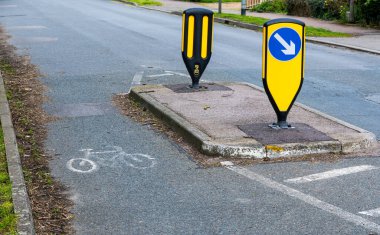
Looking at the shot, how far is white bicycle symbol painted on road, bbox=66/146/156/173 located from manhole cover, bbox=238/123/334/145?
48.0 inches

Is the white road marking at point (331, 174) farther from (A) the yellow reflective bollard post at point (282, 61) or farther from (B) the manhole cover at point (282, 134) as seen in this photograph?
(A) the yellow reflective bollard post at point (282, 61)

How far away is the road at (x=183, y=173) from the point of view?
5449mm

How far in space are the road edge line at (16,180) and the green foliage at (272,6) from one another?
26.2 m

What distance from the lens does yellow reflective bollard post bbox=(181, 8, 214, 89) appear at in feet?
34.1

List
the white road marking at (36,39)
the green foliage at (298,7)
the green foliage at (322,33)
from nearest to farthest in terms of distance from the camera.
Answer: the white road marking at (36,39), the green foliage at (322,33), the green foliage at (298,7)

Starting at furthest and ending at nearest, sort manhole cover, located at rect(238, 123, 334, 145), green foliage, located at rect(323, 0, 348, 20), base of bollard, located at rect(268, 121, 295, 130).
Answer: green foliage, located at rect(323, 0, 348, 20) < base of bollard, located at rect(268, 121, 295, 130) < manhole cover, located at rect(238, 123, 334, 145)

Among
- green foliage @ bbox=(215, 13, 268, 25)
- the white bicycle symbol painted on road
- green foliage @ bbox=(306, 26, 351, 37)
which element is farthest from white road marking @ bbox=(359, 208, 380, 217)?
green foliage @ bbox=(215, 13, 268, 25)

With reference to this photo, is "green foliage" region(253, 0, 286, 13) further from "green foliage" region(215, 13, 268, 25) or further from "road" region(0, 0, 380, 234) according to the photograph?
"road" region(0, 0, 380, 234)

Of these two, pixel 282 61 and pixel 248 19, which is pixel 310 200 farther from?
pixel 248 19

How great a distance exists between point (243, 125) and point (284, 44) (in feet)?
3.54

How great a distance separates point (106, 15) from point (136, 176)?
2412 centimetres

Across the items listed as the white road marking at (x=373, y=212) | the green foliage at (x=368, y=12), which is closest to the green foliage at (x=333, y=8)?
the green foliage at (x=368, y=12)

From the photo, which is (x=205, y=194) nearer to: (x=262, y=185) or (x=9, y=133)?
(x=262, y=185)

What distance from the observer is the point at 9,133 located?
7898 millimetres
